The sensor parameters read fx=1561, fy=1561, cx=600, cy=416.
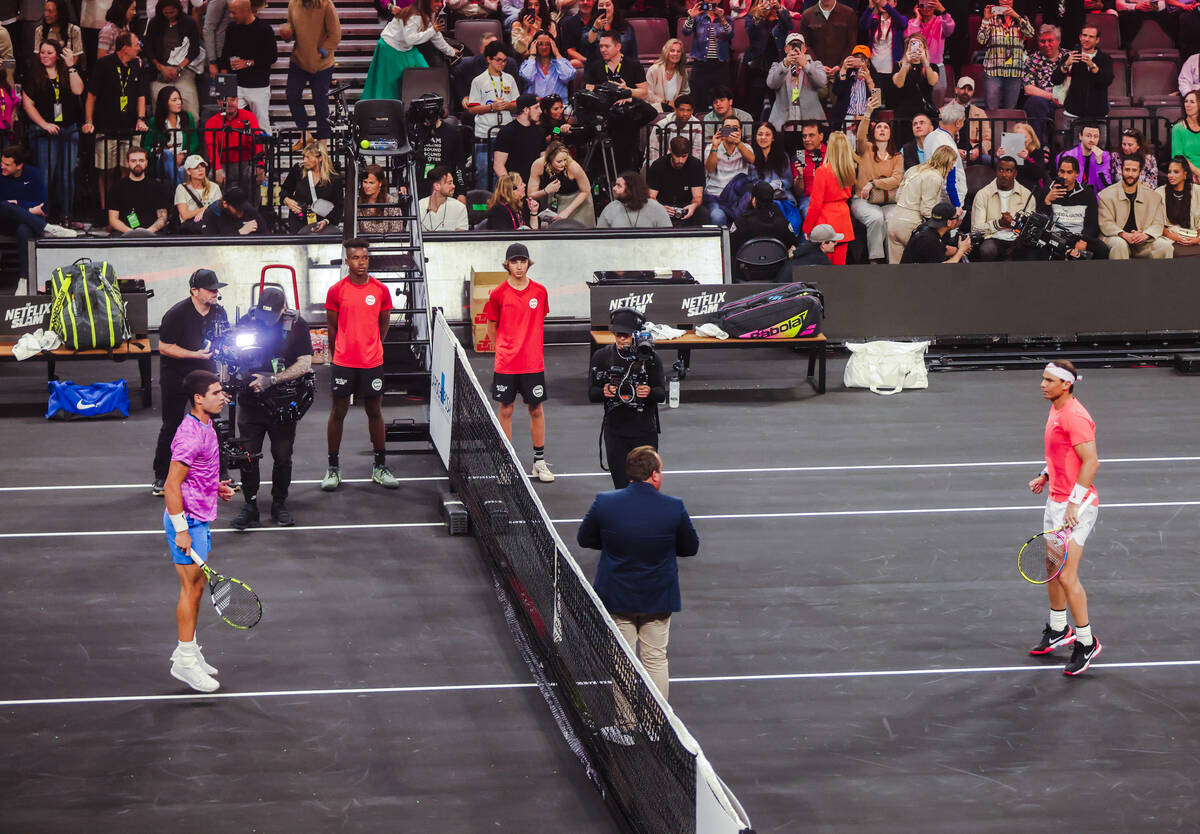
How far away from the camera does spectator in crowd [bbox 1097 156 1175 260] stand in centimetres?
2100

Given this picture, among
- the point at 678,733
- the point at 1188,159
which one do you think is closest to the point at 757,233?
the point at 1188,159

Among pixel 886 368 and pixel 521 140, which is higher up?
pixel 521 140

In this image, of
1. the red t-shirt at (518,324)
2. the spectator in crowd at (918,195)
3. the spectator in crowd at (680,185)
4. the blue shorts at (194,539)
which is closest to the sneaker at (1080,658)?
the blue shorts at (194,539)

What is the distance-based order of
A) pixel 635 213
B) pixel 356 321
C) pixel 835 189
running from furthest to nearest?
pixel 635 213 < pixel 835 189 < pixel 356 321

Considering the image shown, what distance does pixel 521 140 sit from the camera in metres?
21.3

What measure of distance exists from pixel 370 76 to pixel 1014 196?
9136 mm

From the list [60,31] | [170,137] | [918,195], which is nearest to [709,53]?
[918,195]

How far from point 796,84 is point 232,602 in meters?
14.9

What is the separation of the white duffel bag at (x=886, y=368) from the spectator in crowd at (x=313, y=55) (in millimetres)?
8456

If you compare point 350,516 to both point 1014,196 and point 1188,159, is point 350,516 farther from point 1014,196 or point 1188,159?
point 1188,159

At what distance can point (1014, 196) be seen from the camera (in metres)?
21.0

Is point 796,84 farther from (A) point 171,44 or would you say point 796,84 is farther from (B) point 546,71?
(A) point 171,44

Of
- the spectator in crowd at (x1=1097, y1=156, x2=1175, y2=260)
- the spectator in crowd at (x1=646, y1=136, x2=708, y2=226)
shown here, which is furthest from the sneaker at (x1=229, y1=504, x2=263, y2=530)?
the spectator in crowd at (x1=1097, y1=156, x2=1175, y2=260)

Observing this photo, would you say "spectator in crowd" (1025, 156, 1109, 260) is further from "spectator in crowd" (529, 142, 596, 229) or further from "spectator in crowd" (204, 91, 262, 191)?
"spectator in crowd" (204, 91, 262, 191)
